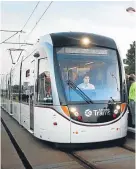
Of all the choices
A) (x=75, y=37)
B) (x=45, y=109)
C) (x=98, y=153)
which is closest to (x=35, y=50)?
(x=75, y=37)

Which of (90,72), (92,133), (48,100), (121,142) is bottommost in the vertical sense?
(121,142)

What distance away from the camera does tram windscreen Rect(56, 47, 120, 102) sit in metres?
8.68

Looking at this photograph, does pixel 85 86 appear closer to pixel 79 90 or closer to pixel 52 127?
pixel 79 90

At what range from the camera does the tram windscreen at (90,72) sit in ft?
28.5

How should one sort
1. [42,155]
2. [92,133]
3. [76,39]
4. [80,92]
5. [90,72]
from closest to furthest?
[42,155] → [92,133] → [80,92] → [90,72] → [76,39]

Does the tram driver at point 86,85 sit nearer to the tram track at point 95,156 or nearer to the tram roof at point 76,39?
the tram roof at point 76,39

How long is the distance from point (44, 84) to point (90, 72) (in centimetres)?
125

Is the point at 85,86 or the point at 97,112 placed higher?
the point at 85,86

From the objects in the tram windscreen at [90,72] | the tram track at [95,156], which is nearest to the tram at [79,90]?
the tram windscreen at [90,72]

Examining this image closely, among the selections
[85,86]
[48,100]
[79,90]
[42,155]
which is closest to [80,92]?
[79,90]

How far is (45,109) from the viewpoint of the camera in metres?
8.75

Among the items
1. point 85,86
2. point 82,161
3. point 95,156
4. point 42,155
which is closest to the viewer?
point 82,161

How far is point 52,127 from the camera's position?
8453 mm

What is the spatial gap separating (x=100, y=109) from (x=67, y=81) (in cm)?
107
